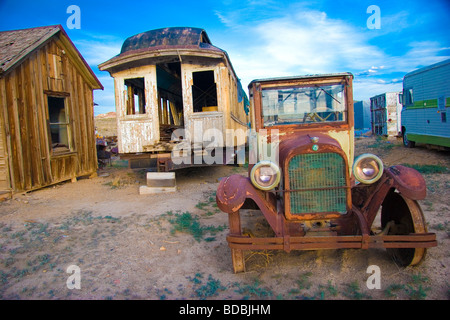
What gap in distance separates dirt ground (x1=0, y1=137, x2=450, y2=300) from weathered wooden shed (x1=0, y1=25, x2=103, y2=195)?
158 cm

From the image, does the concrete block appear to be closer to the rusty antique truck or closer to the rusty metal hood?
the rusty antique truck

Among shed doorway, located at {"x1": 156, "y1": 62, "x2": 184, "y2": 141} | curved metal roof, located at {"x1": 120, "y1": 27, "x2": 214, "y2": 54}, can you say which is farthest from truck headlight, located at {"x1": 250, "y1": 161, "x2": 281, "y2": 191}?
shed doorway, located at {"x1": 156, "y1": 62, "x2": 184, "y2": 141}

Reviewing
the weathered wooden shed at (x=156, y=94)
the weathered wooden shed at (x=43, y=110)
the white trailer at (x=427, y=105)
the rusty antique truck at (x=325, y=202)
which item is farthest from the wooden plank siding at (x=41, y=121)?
the white trailer at (x=427, y=105)

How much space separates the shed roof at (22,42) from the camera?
23.8ft

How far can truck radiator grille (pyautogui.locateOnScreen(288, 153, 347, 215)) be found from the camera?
333 cm

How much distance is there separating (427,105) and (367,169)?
9.64m

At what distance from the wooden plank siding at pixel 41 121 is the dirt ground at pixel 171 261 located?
140 cm

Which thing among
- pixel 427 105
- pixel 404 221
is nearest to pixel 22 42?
pixel 404 221

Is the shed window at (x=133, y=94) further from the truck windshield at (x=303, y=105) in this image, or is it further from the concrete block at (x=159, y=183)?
the truck windshield at (x=303, y=105)

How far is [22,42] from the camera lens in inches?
319

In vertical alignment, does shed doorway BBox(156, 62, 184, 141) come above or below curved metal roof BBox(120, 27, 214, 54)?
below

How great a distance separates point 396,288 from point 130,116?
7753mm

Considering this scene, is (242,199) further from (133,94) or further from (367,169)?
(133,94)
